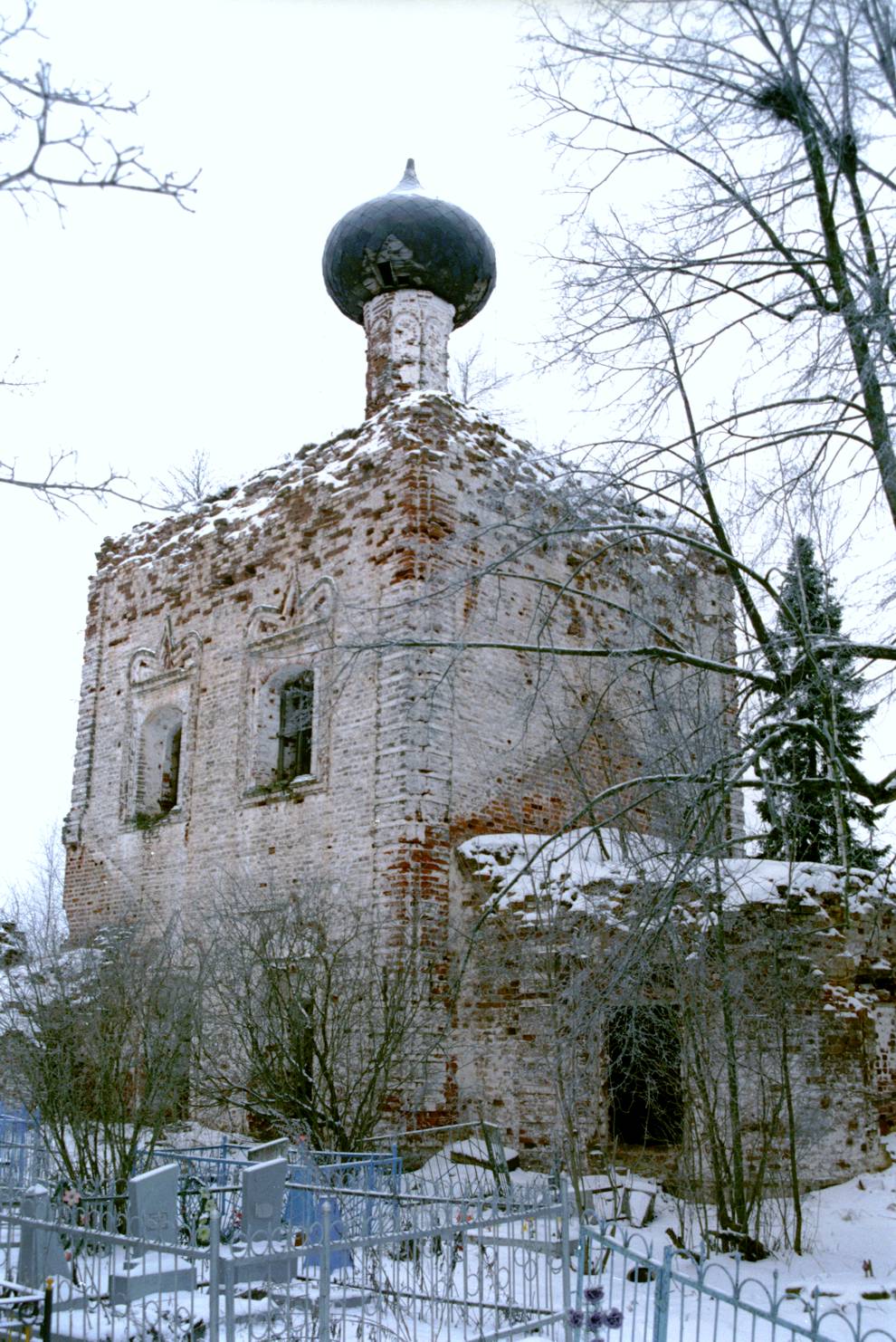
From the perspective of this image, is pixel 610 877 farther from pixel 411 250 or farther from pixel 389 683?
pixel 411 250

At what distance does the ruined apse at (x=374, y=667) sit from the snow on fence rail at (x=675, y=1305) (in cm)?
280

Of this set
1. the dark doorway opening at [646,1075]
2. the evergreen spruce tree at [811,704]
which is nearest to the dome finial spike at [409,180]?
the evergreen spruce tree at [811,704]

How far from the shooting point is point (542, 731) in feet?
44.1

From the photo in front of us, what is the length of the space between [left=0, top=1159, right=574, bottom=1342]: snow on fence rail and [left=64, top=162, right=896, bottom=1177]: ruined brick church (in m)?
3.63

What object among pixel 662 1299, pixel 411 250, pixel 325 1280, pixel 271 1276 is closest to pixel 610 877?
pixel 271 1276

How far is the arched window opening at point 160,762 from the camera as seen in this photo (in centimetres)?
1561

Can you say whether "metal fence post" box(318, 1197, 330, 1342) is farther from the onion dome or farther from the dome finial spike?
the dome finial spike

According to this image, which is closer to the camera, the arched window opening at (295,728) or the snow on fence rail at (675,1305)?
the snow on fence rail at (675,1305)

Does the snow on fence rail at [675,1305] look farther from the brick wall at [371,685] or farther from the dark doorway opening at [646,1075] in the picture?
the brick wall at [371,685]

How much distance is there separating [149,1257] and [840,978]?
601 cm

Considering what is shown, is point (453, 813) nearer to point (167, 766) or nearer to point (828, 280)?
point (167, 766)

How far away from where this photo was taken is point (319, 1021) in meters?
11.4

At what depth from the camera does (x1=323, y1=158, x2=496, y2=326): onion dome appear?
15.8m

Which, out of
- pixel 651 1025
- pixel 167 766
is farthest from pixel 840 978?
pixel 167 766
